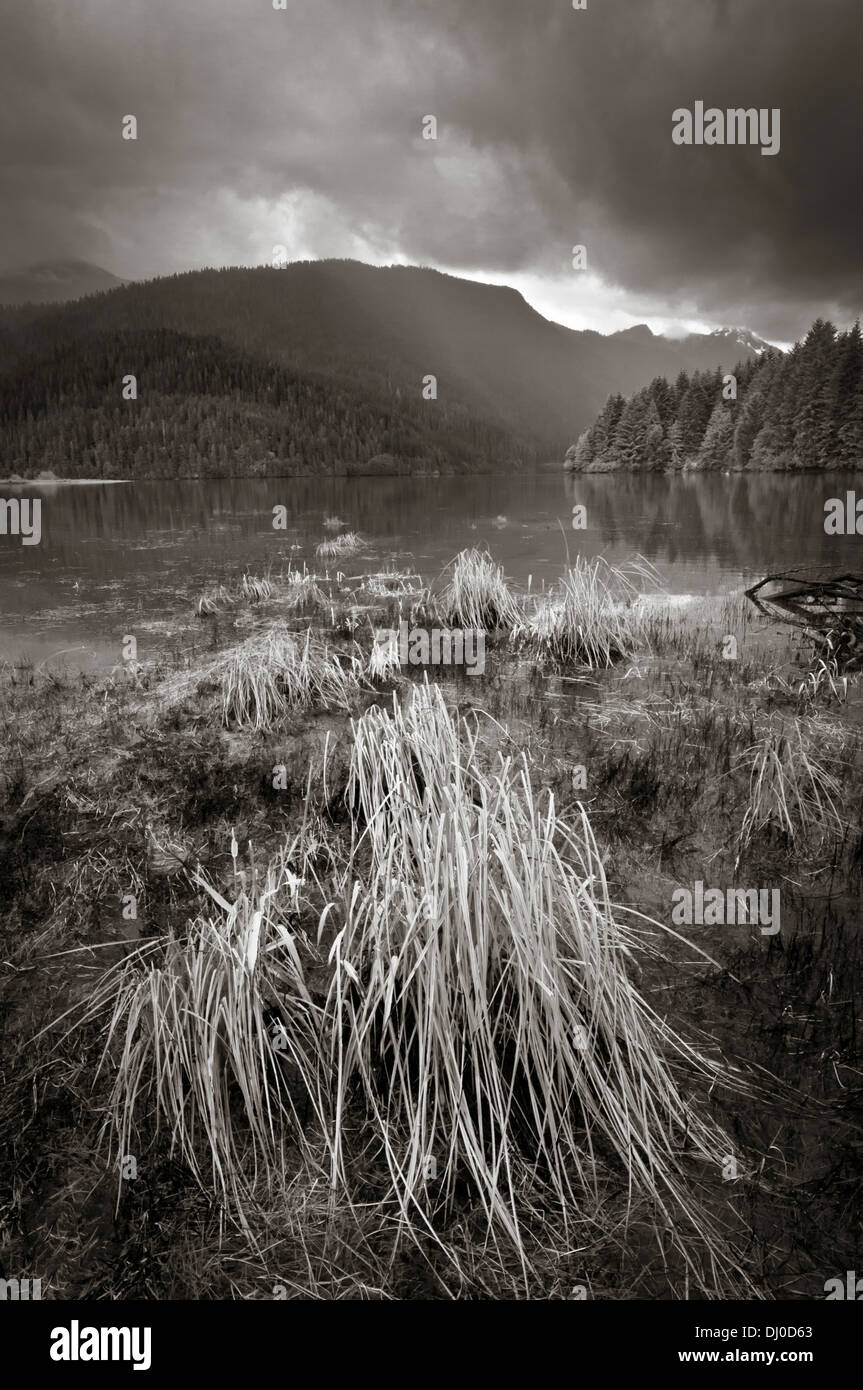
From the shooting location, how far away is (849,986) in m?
3.14

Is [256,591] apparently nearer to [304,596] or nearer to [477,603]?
[304,596]

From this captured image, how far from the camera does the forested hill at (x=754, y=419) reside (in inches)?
2243

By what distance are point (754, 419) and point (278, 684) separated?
237 ft

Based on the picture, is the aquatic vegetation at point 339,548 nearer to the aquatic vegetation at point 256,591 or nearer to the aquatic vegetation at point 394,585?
the aquatic vegetation at point 394,585

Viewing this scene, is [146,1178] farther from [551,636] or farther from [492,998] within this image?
[551,636]

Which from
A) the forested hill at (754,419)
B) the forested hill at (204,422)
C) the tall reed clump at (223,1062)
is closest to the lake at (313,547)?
the tall reed clump at (223,1062)

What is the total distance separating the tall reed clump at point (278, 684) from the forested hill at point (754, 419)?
62207mm

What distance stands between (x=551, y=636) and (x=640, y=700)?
201 centimetres

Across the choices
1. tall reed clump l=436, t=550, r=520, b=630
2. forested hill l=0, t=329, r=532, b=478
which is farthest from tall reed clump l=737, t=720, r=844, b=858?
forested hill l=0, t=329, r=532, b=478

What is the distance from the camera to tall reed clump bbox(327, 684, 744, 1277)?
228 centimetres

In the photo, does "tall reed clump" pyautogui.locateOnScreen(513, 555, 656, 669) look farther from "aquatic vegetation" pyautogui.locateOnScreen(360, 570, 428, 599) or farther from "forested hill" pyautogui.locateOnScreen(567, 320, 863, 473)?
"forested hill" pyautogui.locateOnScreen(567, 320, 863, 473)

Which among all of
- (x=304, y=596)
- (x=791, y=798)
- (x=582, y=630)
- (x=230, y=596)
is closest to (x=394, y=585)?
(x=304, y=596)
